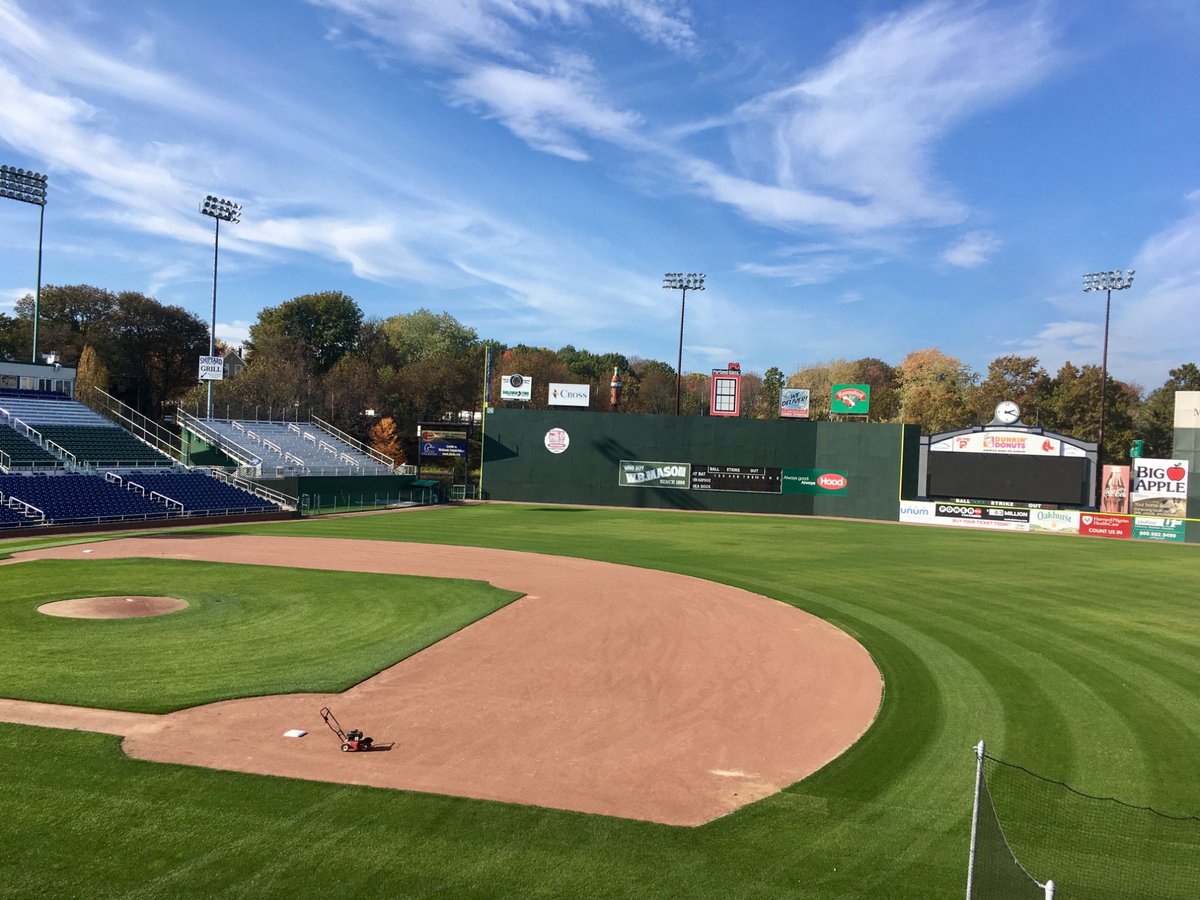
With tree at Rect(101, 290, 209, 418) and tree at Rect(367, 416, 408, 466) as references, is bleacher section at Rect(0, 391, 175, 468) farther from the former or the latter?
tree at Rect(101, 290, 209, 418)

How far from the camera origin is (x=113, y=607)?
17.3 meters

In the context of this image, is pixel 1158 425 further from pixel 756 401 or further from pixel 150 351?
pixel 150 351

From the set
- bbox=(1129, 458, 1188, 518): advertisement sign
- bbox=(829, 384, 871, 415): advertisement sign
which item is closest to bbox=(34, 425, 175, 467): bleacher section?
bbox=(829, 384, 871, 415): advertisement sign

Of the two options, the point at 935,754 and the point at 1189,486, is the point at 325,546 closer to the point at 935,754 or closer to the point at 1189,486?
the point at 935,754

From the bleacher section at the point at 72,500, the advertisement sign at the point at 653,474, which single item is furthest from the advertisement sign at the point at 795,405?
the bleacher section at the point at 72,500

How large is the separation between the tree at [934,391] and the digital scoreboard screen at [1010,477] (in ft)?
93.8

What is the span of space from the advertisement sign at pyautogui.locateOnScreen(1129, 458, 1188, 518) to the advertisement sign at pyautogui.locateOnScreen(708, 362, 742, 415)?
25.7 metres

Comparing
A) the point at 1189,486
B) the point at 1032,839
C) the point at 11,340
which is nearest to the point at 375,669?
the point at 1032,839

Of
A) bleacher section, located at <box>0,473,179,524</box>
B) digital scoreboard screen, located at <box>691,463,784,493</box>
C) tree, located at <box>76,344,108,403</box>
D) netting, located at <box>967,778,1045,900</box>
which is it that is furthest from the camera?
tree, located at <box>76,344,108,403</box>

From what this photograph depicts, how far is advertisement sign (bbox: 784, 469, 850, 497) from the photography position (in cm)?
5319

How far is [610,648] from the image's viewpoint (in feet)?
51.1

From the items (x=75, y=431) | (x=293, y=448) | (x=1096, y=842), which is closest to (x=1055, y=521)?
(x=1096, y=842)

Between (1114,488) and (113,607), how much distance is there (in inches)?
2224

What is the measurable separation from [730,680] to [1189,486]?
155ft
